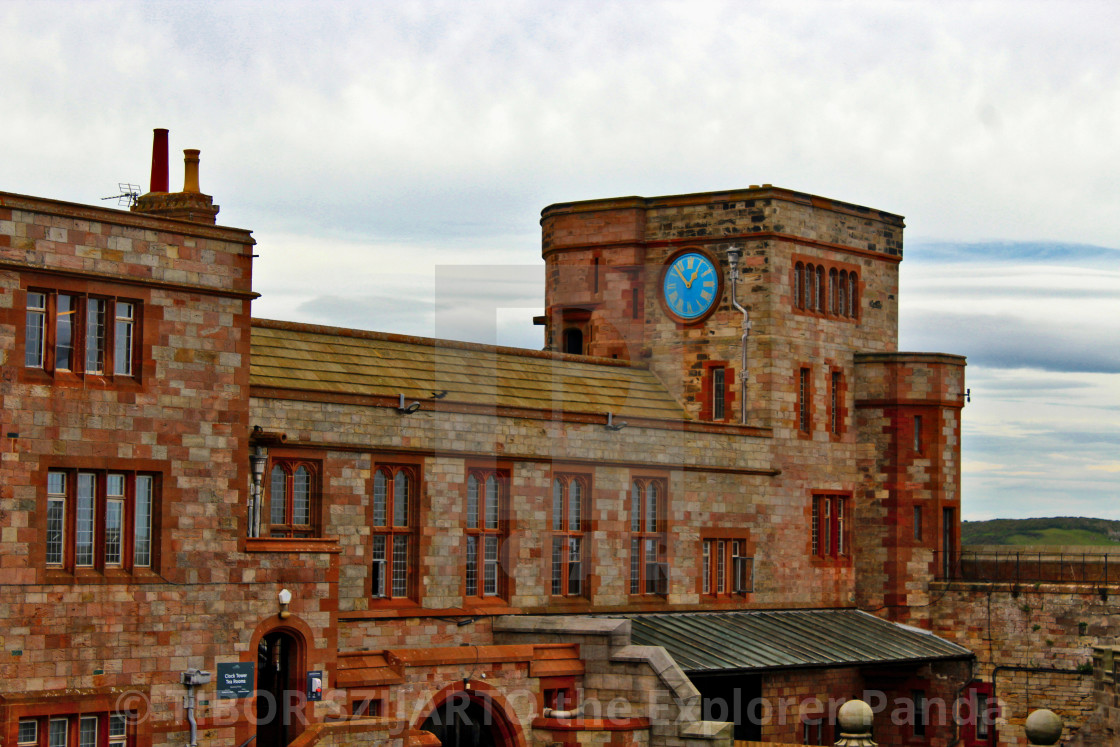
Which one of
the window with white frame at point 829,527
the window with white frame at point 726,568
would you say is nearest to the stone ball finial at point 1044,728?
the window with white frame at point 726,568

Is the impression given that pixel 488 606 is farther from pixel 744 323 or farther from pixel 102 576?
pixel 744 323

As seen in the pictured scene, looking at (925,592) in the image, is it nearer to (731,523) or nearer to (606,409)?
(731,523)

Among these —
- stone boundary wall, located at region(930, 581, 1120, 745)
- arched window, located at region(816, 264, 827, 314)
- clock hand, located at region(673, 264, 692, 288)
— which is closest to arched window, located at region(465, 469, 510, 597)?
clock hand, located at region(673, 264, 692, 288)

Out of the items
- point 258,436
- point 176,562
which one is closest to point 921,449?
point 258,436

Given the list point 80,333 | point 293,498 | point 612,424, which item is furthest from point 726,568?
point 80,333

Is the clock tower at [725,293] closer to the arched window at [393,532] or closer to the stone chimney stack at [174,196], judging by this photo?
the arched window at [393,532]

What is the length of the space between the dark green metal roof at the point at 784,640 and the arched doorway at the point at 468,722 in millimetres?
4429

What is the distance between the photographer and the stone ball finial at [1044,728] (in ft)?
137

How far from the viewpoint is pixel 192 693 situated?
30969 mm

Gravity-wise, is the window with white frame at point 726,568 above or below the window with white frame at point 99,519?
below

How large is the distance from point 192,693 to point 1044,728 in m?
22.5

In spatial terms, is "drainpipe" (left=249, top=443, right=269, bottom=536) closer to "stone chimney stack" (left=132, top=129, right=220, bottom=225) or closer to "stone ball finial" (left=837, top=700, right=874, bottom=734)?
"stone chimney stack" (left=132, top=129, right=220, bottom=225)

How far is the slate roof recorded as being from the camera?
3806cm

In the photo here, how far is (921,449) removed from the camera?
169ft
